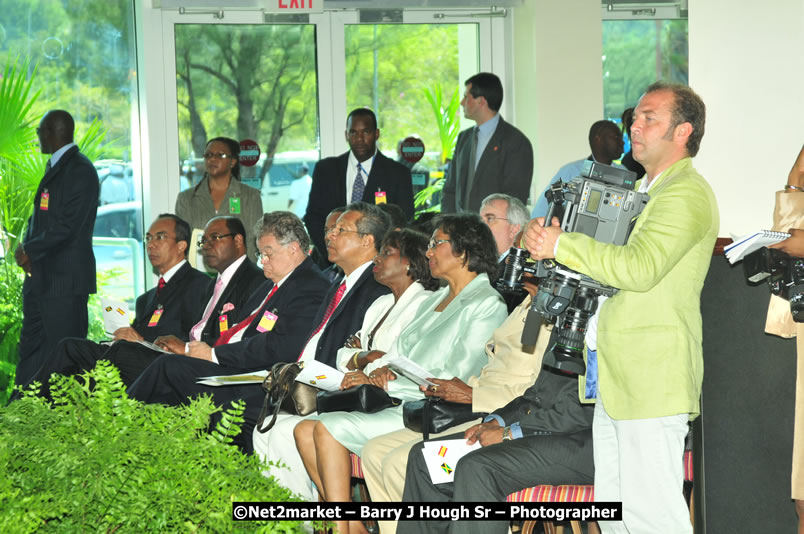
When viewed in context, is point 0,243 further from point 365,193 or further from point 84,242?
point 365,193

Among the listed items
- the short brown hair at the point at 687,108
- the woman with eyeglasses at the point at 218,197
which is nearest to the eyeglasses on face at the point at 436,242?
the short brown hair at the point at 687,108

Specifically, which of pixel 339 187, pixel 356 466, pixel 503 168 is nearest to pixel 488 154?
pixel 503 168

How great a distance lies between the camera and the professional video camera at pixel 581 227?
2676 mm

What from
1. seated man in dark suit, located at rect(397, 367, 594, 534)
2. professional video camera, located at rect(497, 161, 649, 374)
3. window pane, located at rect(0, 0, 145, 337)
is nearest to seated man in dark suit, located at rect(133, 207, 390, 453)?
seated man in dark suit, located at rect(397, 367, 594, 534)

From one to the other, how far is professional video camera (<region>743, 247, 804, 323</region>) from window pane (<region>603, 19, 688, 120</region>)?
5458 millimetres

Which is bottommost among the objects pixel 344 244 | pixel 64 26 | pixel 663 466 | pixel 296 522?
pixel 663 466

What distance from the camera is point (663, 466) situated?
2715 millimetres

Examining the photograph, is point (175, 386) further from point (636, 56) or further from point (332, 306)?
point (636, 56)

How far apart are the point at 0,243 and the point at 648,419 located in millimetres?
5739

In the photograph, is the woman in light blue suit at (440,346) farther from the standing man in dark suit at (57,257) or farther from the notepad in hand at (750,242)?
the standing man in dark suit at (57,257)

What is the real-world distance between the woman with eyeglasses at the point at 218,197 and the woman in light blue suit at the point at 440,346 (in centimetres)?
301

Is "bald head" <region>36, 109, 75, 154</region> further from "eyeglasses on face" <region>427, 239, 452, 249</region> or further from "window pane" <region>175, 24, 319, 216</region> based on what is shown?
"eyeglasses on face" <region>427, 239, 452, 249</region>

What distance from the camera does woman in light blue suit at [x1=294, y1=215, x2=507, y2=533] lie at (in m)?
3.74

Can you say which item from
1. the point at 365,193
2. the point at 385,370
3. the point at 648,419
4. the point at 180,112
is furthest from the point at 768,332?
the point at 180,112
